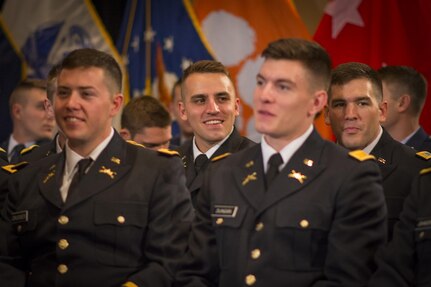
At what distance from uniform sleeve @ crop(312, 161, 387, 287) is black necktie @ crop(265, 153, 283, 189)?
337mm

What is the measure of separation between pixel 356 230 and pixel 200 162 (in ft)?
6.34

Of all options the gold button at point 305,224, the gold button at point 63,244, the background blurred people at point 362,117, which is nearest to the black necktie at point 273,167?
the gold button at point 305,224

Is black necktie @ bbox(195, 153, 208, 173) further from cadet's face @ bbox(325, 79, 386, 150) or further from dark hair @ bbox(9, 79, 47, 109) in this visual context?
dark hair @ bbox(9, 79, 47, 109)

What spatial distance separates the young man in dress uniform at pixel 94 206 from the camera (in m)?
4.01

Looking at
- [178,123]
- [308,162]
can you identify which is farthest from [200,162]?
[178,123]

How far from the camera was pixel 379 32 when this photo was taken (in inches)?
324

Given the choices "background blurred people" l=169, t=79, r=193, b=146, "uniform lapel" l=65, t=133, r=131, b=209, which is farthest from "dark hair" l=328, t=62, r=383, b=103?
"background blurred people" l=169, t=79, r=193, b=146

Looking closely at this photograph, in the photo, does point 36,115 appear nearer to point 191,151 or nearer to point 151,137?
point 151,137

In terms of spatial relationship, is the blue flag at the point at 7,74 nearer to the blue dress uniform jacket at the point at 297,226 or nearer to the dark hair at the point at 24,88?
the dark hair at the point at 24,88

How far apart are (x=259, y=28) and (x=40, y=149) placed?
4.20 meters

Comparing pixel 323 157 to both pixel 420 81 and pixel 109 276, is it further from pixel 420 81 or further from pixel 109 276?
pixel 420 81

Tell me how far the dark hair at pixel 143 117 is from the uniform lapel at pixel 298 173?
2.89 meters

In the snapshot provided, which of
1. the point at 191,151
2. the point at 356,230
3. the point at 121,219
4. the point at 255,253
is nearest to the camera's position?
the point at 356,230

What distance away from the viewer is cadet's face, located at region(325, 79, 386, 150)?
16.6ft
